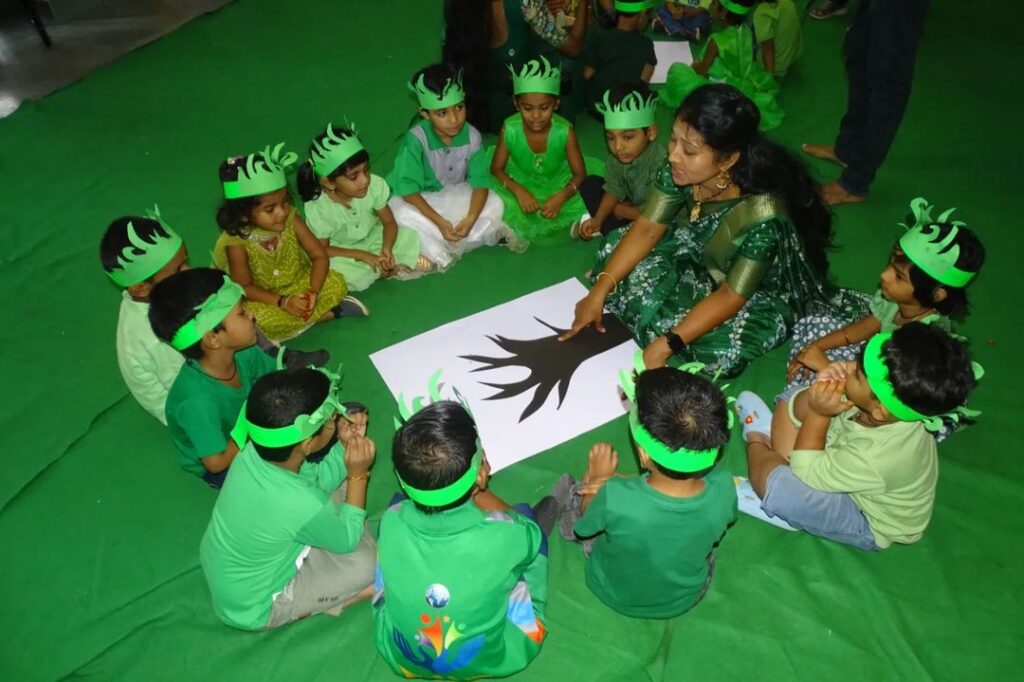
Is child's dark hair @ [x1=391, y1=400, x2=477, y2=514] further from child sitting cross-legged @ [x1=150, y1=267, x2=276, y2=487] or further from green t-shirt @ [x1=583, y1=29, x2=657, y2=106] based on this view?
green t-shirt @ [x1=583, y1=29, x2=657, y2=106]

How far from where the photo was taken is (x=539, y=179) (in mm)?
3000

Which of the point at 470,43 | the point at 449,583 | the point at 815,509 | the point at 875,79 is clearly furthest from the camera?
the point at 470,43

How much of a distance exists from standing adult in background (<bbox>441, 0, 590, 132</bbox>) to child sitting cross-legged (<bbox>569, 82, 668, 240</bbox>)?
72 cm

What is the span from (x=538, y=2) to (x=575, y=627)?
9.38 feet

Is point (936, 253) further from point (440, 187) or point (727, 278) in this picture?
point (440, 187)

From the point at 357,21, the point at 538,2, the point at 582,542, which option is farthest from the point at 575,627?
the point at 357,21

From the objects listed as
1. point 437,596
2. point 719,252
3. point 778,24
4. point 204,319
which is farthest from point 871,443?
point 778,24

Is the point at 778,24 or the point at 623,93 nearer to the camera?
the point at 623,93

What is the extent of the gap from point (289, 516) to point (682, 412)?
0.91 m

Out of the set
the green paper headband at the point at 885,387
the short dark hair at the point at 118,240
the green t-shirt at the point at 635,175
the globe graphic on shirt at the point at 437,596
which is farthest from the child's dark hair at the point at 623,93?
the globe graphic on shirt at the point at 437,596

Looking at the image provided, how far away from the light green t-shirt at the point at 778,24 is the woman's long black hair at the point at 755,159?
168 cm

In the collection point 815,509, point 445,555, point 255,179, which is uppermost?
point 255,179

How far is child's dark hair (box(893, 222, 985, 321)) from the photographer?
73.7 inches

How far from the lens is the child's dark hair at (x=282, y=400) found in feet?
4.94
